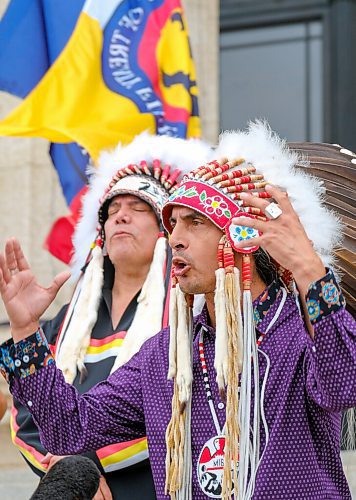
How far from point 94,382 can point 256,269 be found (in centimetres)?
103

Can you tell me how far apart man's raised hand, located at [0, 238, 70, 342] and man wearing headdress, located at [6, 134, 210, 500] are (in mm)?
895

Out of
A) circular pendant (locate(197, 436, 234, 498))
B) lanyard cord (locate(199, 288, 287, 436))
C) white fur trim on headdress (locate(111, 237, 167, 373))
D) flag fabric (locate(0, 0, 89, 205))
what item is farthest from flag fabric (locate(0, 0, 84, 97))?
circular pendant (locate(197, 436, 234, 498))

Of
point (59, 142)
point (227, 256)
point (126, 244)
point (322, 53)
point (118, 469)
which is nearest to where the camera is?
point (227, 256)

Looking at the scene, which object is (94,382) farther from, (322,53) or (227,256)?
(322,53)

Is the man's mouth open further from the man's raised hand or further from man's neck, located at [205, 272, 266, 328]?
the man's raised hand

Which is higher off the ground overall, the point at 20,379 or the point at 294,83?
the point at 294,83

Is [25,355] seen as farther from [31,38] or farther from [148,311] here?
[31,38]

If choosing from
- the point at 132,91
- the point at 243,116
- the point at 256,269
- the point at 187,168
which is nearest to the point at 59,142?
the point at 132,91

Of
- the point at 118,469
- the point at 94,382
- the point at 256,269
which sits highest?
the point at 256,269

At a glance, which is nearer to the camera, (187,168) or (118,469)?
(118,469)

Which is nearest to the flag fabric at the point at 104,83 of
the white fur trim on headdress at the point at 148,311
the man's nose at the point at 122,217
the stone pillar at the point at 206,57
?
the stone pillar at the point at 206,57

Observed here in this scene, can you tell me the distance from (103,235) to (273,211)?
165cm

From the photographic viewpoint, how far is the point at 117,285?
4051 millimetres

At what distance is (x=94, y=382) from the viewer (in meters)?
3.74
